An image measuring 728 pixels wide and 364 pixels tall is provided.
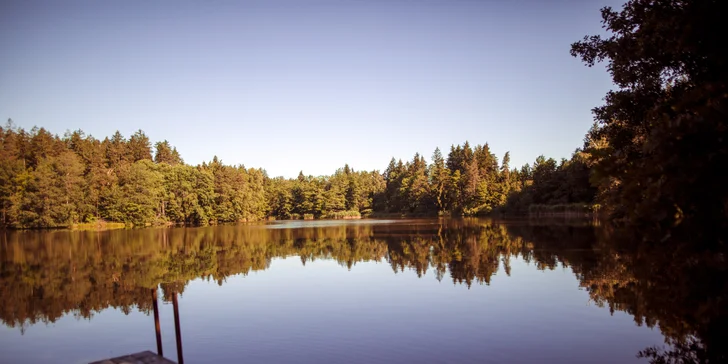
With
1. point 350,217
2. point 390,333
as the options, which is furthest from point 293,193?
point 390,333

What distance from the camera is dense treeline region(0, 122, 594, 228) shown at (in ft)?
262

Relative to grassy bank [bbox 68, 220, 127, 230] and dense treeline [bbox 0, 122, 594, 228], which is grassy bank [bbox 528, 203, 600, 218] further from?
grassy bank [bbox 68, 220, 127, 230]

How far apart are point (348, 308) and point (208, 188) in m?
87.6

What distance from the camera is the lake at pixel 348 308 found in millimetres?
13172

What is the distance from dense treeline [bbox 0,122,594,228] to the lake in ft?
174

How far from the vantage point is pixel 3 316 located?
61.8 ft

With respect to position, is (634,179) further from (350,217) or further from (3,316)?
(350,217)

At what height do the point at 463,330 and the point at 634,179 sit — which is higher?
the point at 634,179

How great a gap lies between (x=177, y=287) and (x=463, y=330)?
1544cm

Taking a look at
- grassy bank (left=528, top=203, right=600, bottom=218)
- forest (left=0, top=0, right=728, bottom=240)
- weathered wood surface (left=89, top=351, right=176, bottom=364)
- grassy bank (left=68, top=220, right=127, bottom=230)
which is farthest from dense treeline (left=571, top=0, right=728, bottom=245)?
grassy bank (left=68, top=220, right=127, bottom=230)

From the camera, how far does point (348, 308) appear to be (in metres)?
18.3

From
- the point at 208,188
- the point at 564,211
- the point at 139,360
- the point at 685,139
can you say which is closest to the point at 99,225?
the point at 208,188

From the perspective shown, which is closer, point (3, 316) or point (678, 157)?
point (678, 157)

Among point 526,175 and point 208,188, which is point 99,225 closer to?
point 208,188
